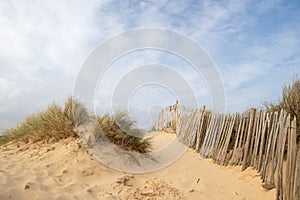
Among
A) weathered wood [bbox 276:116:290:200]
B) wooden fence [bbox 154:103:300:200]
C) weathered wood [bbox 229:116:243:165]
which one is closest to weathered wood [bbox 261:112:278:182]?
wooden fence [bbox 154:103:300:200]

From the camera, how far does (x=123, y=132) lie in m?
6.08

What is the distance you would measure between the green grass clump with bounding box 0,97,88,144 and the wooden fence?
336 cm

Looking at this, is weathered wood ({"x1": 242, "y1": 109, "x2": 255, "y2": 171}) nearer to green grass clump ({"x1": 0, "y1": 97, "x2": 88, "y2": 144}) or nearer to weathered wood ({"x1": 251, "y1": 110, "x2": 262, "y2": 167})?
weathered wood ({"x1": 251, "y1": 110, "x2": 262, "y2": 167})

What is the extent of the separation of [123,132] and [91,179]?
1.71 m

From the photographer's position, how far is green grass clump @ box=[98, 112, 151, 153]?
19.0ft

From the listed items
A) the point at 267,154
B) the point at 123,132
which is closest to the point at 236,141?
the point at 267,154

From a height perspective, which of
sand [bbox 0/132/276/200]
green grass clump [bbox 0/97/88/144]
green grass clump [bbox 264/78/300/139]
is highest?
green grass clump [bbox 264/78/300/139]

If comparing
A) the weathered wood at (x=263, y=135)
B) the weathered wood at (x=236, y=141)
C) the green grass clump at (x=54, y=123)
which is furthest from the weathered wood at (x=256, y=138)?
the green grass clump at (x=54, y=123)

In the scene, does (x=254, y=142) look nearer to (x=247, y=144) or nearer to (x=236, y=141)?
(x=247, y=144)

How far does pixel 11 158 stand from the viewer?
202 inches

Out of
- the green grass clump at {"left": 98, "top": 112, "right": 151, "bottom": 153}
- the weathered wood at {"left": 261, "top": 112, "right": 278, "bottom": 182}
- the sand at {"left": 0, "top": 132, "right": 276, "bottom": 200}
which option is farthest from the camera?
the green grass clump at {"left": 98, "top": 112, "right": 151, "bottom": 153}

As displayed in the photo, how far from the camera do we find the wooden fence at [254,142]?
12.9 feet

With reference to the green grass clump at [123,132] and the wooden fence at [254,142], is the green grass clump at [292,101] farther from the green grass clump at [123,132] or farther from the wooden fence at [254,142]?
the green grass clump at [123,132]

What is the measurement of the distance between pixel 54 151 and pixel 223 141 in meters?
3.89
